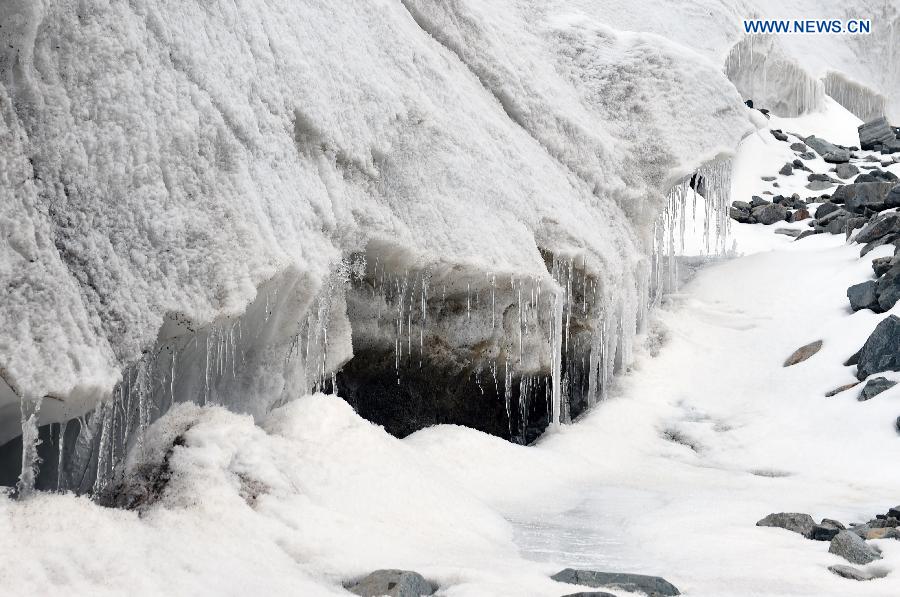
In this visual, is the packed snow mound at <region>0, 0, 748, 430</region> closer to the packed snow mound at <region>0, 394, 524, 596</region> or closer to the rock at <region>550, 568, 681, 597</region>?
the packed snow mound at <region>0, 394, 524, 596</region>

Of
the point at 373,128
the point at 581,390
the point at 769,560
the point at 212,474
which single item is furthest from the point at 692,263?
the point at 212,474

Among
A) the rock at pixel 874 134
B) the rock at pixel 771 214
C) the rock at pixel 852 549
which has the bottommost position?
the rock at pixel 771 214

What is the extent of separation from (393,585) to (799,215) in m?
14.3

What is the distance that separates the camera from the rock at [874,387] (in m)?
7.41

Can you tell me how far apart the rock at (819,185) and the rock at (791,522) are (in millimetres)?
14411

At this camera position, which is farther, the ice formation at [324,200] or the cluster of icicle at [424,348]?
the cluster of icicle at [424,348]

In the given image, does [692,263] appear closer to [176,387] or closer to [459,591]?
[176,387]

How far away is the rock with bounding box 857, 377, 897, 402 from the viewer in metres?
7.41

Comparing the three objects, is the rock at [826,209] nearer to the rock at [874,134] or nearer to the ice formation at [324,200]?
the ice formation at [324,200]

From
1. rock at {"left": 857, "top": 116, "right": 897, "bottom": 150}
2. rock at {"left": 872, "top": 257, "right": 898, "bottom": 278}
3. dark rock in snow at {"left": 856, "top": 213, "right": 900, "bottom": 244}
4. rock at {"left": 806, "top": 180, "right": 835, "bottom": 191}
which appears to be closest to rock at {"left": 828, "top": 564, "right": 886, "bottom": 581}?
rock at {"left": 872, "top": 257, "right": 898, "bottom": 278}

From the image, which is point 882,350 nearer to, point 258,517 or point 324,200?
point 324,200

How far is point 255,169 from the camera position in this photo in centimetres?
518

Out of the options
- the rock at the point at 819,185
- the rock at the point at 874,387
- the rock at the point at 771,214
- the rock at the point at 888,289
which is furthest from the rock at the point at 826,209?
the rock at the point at 874,387

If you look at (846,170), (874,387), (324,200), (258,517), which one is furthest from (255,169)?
(846,170)
